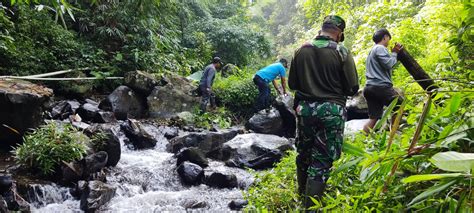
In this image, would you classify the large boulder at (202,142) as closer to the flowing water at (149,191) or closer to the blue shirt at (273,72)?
the flowing water at (149,191)

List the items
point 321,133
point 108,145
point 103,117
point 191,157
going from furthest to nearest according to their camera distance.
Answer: point 103,117
point 191,157
point 108,145
point 321,133

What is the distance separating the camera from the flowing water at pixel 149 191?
5.50 metres

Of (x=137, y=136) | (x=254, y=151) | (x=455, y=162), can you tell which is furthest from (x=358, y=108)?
(x=455, y=162)

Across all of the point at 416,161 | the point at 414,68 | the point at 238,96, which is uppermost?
the point at 414,68

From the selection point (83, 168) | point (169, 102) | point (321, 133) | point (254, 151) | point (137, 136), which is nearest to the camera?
point (321, 133)

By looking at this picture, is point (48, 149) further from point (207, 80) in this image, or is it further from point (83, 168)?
point (207, 80)

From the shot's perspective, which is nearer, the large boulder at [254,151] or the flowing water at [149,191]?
the flowing water at [149,191]

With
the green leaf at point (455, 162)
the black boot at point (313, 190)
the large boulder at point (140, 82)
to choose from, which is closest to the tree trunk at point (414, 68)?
the black boot at point (313, 190)

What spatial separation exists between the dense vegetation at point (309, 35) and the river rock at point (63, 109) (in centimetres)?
130

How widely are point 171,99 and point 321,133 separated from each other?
29.9ft

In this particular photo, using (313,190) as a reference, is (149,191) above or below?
below

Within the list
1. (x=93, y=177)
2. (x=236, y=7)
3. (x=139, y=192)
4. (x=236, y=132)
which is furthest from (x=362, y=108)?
(x=236, y=7)

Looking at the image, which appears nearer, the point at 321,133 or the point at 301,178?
the point at 321,133

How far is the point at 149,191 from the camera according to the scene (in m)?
6.47
